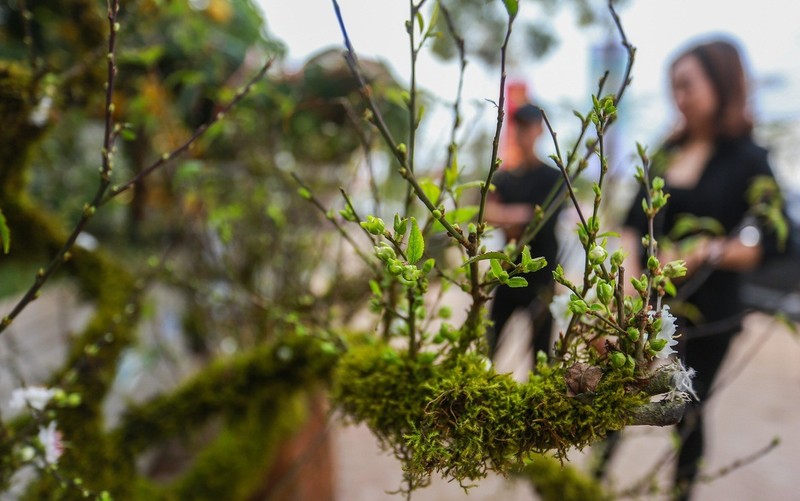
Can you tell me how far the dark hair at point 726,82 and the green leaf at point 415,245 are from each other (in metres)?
1.04

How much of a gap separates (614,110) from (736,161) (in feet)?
3.10

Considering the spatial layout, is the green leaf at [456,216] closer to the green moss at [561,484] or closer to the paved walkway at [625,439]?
the green moss at [561,484]

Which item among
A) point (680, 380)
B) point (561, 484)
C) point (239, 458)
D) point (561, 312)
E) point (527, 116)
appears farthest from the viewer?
point (527, 116)

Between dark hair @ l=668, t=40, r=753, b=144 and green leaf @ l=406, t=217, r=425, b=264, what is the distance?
3.41 ft

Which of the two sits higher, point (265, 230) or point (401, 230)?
point (265, 230)

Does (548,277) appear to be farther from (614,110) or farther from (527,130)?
(614,110)

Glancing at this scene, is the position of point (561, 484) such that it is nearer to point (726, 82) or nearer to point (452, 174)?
point (452, 174)

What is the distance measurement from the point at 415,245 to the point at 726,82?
3.49ft

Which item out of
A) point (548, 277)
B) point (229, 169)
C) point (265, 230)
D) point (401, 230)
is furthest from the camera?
point (229, 169)

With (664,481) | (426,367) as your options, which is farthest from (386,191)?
(664,481)

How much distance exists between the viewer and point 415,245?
304mm

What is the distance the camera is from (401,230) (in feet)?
0.98

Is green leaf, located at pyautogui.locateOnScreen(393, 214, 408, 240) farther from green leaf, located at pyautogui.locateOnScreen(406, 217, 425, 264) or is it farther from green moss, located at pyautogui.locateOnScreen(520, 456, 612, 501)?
green moss, located at pyautogui.locateOnScreen(520, 456, 612, 501)

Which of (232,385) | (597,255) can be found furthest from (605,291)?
(232,385)
